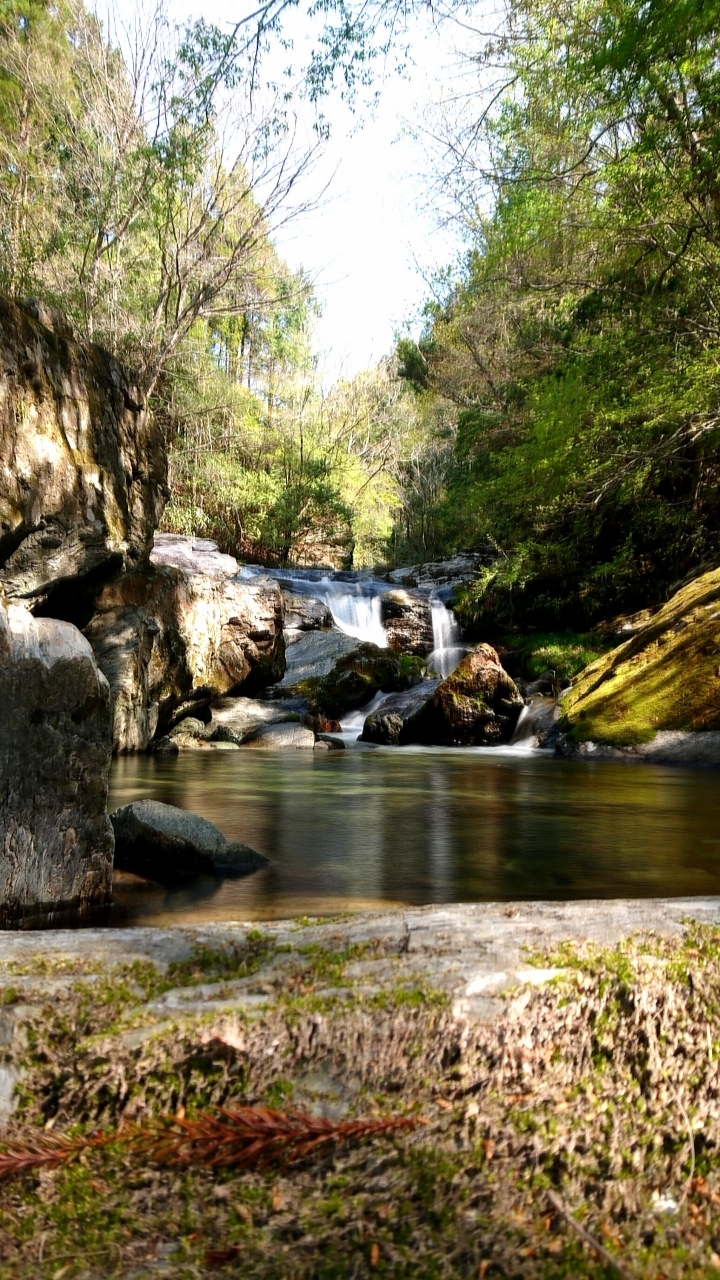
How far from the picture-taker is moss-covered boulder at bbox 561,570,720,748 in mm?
11766

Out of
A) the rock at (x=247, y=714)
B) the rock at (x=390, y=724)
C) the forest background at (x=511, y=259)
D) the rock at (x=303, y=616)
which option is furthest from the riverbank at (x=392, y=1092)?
the rock at (x=303, y=616)

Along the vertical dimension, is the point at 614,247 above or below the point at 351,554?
above

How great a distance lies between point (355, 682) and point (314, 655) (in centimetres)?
183

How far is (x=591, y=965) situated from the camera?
1.76m

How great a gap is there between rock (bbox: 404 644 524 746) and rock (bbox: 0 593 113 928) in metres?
11.8

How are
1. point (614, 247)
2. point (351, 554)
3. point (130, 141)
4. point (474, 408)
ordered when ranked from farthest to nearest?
point (351, 554) → point (474, 408) → point (130, 141) → point (614, 247)

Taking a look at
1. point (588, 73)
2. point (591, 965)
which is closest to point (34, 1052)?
point (591, 965)

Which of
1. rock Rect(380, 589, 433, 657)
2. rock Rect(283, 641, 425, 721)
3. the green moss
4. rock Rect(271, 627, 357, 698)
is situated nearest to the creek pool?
rock Rect(283, 641, 425, 721)

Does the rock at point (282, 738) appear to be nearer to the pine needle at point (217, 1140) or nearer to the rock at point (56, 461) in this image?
the rock at point (56, 461)

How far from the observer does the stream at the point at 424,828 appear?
4746mm

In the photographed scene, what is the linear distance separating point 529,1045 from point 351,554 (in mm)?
34975

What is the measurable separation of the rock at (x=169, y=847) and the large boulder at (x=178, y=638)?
21.2ft

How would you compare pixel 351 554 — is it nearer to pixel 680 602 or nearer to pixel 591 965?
pixel 680 602

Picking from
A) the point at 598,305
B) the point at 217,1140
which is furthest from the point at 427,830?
the point at 598,305
